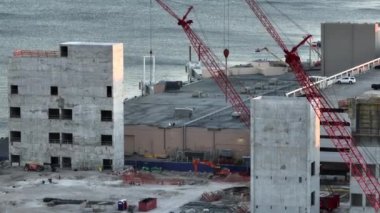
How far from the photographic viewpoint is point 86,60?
77.0 metres

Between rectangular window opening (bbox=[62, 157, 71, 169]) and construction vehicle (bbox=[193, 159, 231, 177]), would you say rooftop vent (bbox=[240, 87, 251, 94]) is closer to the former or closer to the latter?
construction vehicle (bbox=[193, 159, 231, 177])

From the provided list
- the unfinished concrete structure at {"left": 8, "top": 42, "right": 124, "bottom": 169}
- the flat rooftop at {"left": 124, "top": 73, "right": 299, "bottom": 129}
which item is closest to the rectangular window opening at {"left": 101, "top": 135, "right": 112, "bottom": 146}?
the unfinished concrete structure at {"left": 8, "top": 42, "right": 124, "bottom": 169}

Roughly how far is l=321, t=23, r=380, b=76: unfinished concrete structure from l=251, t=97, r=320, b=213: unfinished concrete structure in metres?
29.0

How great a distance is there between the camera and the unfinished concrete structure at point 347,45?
311 ft

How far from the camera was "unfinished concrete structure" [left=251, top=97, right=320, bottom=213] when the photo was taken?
6588cm

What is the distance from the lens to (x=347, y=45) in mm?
95062

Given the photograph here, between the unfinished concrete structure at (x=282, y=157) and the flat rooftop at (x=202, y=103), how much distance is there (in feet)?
40.0

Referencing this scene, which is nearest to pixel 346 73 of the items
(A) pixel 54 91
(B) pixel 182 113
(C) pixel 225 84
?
(C) pixel 225 84

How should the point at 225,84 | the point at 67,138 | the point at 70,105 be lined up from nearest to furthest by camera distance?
the point at 70,105
the point at 67,138
the point at 225,84

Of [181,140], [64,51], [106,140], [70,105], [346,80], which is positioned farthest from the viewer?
[346,80]

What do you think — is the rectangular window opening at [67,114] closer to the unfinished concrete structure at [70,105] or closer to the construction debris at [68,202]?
the unfinished concrete structure at [70,105]

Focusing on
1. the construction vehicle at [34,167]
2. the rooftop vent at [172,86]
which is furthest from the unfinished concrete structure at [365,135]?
the rooftop vent at [172,86]

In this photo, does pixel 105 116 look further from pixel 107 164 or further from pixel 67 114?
pixel 107 164

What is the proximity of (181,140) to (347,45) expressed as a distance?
1928 cm
